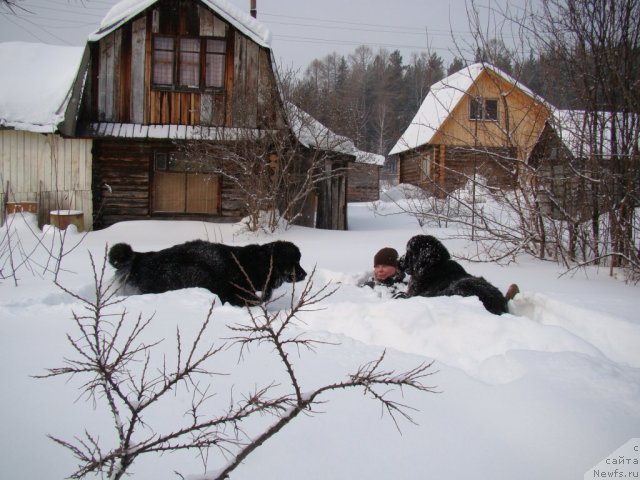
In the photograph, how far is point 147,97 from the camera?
1234 centimetres

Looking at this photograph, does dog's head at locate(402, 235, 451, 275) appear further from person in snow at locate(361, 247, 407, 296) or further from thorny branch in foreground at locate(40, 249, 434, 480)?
thorny branch in foreground at locate(40, 249, 434, 480)

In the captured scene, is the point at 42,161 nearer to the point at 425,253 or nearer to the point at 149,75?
the point at 149,75

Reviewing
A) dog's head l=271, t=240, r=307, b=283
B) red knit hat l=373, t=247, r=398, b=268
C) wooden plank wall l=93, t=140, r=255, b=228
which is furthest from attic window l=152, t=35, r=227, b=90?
red knit hat l=373, t=247, r=398, b=268

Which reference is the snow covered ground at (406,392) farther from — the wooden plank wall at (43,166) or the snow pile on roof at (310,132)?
the wooden plank wall at (43,166)

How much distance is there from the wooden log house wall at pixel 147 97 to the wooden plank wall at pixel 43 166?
47 centimetres

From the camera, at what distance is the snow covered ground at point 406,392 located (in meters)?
1.75

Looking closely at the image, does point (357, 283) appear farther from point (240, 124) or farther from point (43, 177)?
point (43, 177)

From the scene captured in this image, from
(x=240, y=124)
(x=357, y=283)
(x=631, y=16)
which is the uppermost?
(x=631, y=16)

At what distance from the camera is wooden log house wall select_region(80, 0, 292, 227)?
12016mm

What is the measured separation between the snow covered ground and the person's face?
201cm

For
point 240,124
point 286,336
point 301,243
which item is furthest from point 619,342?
point 240,124

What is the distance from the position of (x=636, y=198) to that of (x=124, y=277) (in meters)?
6.28

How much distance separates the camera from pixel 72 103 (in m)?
11.4

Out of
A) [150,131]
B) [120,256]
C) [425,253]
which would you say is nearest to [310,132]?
[150,131]
